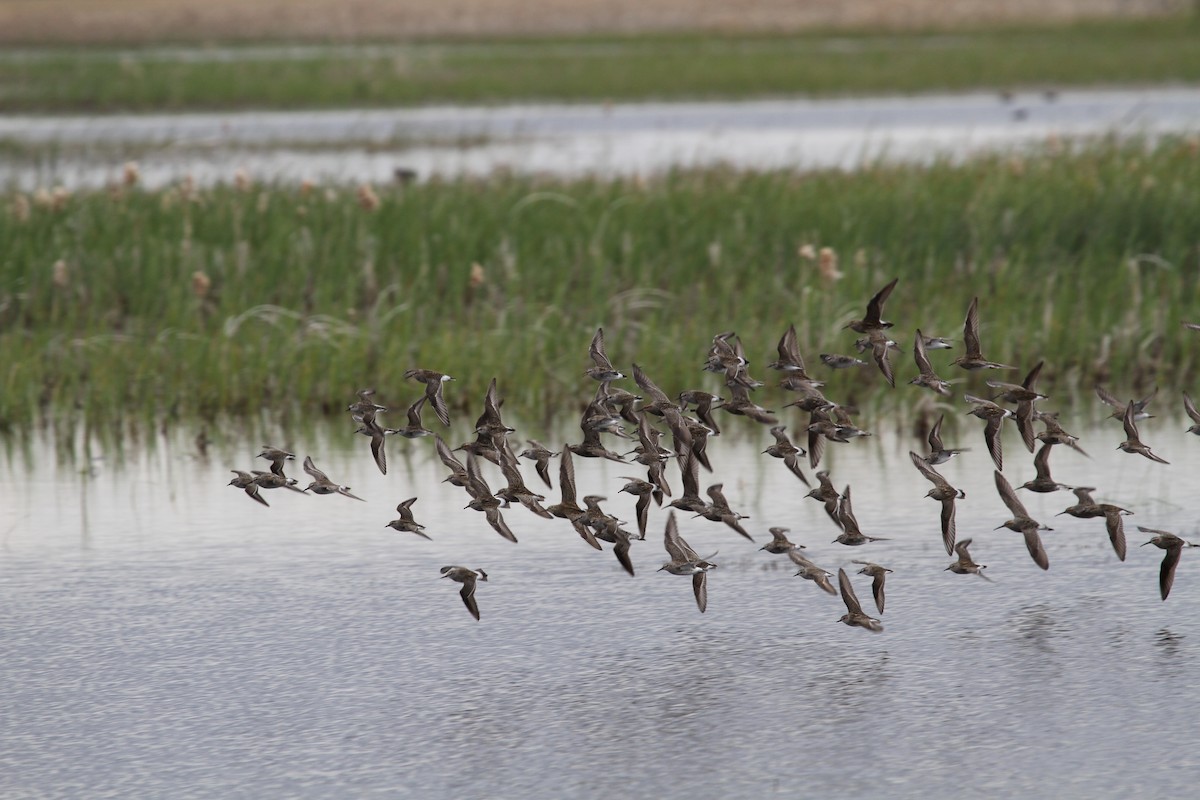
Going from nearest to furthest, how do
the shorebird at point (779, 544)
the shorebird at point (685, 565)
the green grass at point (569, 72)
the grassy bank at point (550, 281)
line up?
the shorebird at point (685, 565) < the shorebird at point (779, 544) < the grassy bank at point (550, 281) < the green grass at point (569, 72)

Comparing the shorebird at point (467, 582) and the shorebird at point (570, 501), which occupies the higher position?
the shorebird at point (570, 501)

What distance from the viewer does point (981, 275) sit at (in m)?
9.24

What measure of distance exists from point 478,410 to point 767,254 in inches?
118

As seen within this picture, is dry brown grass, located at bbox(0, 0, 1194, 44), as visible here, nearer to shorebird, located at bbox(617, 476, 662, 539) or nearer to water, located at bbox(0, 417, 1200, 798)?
water, located at bbox(0, 417, 1200, 798)

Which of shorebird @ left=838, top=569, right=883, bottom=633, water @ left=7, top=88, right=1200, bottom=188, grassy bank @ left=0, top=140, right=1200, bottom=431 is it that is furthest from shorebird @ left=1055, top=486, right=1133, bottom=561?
water @ left=7, top=88, right=1200, bottom=188

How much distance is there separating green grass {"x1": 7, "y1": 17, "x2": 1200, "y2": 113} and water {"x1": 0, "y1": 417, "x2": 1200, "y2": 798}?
2188cm

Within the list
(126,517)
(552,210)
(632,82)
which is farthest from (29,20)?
(126,517)

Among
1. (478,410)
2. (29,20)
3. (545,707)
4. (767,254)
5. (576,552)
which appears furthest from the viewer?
(29,20)

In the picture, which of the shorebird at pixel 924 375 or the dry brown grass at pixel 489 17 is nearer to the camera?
the shorebird at pixel 924 375

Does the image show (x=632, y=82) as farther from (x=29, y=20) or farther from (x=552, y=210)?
(x=29, y=20)

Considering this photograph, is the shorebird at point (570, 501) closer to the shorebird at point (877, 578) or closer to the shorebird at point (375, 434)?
the shorebird at point (375, 434)

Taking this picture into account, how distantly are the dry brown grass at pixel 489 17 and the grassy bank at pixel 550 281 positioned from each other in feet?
120

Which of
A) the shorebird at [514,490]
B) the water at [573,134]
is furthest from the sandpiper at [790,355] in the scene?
the water at [573,134]

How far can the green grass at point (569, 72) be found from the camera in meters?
27.7
